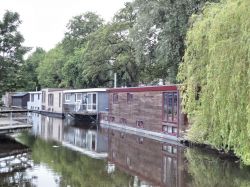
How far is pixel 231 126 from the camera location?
46.7 feet

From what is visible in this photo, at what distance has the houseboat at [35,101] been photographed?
197 ft

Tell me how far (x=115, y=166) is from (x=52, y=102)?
125 feet

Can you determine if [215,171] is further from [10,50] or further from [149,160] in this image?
[10,50]

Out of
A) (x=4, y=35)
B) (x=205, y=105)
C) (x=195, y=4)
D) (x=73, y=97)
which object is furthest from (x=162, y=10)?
(x=73, y=97)

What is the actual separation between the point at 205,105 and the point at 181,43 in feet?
41.9

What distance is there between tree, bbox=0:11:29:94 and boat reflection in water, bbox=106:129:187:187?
23.3 feet

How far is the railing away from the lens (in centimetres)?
4012

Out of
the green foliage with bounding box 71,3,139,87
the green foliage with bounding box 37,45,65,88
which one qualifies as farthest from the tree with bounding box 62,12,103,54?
the green foliage with bounding box 71,3,139,87

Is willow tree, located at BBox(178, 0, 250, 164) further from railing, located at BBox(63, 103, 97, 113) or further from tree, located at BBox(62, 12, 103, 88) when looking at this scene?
tree, located at BBox(62, 12, 103, 88)

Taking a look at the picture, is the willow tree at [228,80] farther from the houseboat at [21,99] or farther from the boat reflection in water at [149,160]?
the houseboat at [21,99]

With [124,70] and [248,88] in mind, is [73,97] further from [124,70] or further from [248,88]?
[248,88]

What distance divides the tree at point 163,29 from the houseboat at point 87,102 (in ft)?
25.2

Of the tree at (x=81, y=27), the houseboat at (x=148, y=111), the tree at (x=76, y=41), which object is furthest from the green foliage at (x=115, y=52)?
the tree at (x=81, y=27)

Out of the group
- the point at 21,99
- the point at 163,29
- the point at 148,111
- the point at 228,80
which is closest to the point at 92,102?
the point at 148,111
